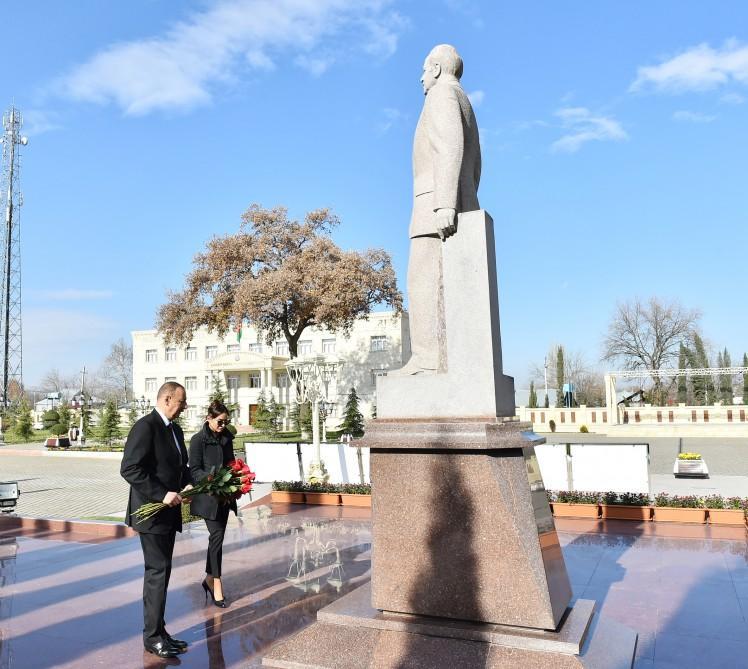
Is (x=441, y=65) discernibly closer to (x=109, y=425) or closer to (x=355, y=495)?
(x=355, y=495)

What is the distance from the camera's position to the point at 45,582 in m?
6.55

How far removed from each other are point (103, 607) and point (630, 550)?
5.68 meters

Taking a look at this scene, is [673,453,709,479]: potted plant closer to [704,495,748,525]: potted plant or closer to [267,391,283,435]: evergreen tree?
[704,495,748,525]: potted plant

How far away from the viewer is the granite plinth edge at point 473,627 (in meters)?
3.74

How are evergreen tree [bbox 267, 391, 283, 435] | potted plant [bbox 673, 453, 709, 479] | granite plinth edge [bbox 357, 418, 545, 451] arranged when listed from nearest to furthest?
granite plinth edge [bbox 357, 418, 545, 451] < potted plant [bbox 673, 453, 709, 479] < evergreen tree [bbox 267, 391, 283, 435]

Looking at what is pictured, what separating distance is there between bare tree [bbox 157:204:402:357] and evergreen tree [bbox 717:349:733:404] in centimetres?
3982

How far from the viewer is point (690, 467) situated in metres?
14.9

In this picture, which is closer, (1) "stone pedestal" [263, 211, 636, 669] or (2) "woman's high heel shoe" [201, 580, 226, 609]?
(1) "stone pedestal" [263, 211, 636, 669]

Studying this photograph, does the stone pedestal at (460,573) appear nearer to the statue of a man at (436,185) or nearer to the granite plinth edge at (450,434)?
the granite plinth edge at (450,434)

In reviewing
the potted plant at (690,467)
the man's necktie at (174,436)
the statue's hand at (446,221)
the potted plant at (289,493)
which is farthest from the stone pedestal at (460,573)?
the potted plant at (690,467)

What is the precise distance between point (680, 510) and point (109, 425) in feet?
91.9

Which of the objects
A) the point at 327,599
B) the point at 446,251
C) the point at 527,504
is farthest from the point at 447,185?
the point at 327,599

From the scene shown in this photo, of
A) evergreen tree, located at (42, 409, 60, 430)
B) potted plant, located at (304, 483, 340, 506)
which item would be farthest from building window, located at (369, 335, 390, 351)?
potted plant, located at (304, 483, 340, 506)

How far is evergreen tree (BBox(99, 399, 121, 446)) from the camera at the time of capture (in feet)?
102
